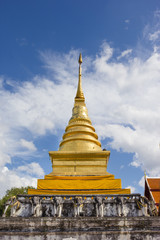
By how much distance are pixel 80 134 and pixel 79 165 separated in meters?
3.32

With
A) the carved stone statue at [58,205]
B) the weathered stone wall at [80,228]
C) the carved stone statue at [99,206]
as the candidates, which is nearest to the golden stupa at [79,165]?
the carved stone statue at [58,205]

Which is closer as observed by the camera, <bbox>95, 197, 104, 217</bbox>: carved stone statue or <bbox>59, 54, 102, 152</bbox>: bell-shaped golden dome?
<bbox>95, 197, 104, 217</bbox>: carved stone statue

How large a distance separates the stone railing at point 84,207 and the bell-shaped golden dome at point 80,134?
5.92 meters

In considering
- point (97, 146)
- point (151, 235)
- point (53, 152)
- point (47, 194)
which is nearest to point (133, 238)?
point (151, 235)

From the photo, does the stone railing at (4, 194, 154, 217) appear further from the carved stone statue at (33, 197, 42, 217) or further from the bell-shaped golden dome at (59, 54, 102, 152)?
the bell-shaped golden dome at (59, 54, 102, 152)

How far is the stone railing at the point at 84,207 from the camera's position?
11.5 metres

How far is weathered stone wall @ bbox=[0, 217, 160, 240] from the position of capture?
6906mm

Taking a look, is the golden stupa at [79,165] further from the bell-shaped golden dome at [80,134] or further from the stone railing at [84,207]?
the stone railing at [84,207]

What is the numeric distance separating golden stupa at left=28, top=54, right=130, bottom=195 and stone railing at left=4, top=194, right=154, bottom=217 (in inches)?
58.2

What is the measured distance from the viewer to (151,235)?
6930 mm

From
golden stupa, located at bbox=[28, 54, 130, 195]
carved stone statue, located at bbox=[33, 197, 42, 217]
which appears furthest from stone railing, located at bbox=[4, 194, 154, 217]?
golden stupa, located at bbox=[28, 54, 130, 195]

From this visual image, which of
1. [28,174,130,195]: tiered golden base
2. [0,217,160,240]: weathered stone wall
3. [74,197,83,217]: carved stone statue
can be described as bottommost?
[0,217,160,240]: weathered stone wall

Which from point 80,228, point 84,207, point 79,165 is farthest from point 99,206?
point 79,165

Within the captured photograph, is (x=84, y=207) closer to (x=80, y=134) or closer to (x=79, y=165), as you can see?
(x=79, y=165)
